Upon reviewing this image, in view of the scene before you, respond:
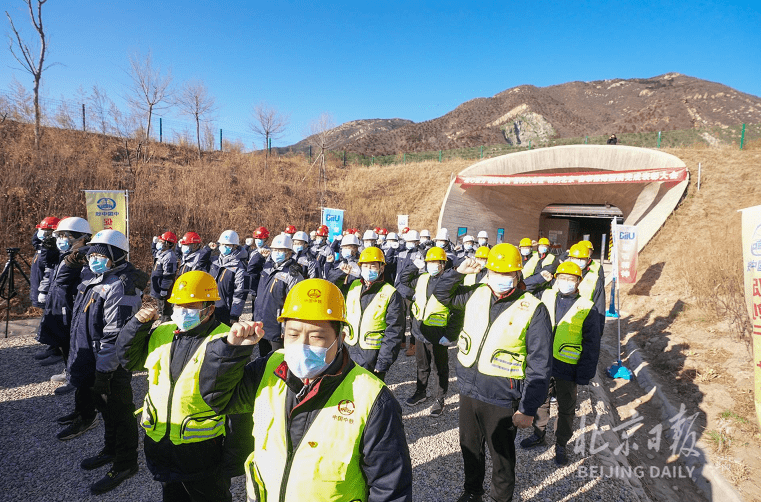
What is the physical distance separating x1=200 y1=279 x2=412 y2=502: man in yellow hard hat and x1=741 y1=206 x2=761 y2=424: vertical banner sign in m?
4.17

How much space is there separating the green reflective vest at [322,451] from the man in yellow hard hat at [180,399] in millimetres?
826

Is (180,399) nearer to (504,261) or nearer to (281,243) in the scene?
(504,261)

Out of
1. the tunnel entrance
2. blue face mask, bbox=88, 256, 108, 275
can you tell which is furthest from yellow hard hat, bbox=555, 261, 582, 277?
the tunnel entrance

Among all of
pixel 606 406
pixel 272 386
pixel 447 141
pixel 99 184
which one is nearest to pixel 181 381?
pixel 272 386

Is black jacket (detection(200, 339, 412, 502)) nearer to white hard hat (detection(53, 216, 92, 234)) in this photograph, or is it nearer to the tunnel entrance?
white hard hat (detection(53, 216, 92, 234))

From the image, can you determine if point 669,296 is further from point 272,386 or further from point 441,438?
point 272,386

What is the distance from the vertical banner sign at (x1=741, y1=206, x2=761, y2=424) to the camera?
353cm

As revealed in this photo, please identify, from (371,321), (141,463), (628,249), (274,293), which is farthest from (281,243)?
(628,249)

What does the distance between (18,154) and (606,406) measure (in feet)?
67.3

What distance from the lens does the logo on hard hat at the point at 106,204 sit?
9.15 metres

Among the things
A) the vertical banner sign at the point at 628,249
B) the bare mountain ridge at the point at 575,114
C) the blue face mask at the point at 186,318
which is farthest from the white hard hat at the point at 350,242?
the bare mountain ridge at the point at 575,114

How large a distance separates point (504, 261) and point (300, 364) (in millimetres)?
2057

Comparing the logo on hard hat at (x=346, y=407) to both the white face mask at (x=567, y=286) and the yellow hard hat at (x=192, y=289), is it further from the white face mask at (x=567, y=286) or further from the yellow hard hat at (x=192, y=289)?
the white face mask at (x=567, y=286)

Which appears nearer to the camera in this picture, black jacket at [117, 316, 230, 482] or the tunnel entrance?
black jacket at [117, 316, 230, 482]
